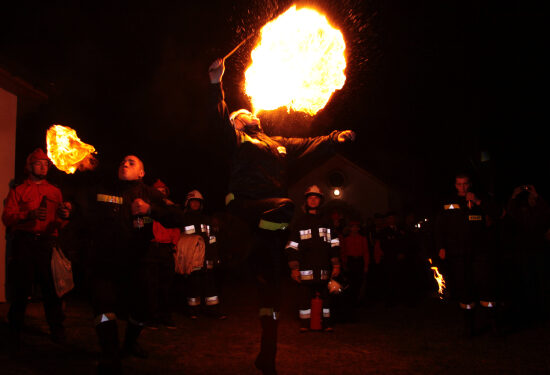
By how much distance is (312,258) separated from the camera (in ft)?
25.8

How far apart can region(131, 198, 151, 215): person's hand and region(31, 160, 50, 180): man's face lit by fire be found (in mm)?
2342

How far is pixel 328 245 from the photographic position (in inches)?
314

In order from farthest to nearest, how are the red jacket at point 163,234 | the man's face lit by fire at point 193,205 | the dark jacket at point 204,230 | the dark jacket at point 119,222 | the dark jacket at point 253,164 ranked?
the man's face lit by fire at point 193,205, the dark jacket at point 204,230, the red jacket at point 163,234, the dark jacket at point 119,222, the dark jacket at point 253,164

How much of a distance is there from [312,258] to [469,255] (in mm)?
2346

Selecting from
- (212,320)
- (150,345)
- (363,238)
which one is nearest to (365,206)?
(363,238)

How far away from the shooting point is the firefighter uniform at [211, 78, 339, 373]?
4539mm

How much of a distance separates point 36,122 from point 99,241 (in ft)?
38.4

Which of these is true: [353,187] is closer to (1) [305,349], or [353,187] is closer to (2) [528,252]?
(2) [528,252]

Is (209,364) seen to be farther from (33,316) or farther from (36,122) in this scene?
(36,122)

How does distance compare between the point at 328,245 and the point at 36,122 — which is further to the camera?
the point at 36,122

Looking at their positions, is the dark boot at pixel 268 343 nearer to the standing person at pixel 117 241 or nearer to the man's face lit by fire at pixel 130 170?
the standing person at pixel 117 241

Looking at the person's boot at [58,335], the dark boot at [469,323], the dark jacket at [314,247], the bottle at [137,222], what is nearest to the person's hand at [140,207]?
the bottle at [137,222]

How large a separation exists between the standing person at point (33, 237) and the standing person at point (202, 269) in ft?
9.29

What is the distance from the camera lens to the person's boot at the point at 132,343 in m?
5.50
